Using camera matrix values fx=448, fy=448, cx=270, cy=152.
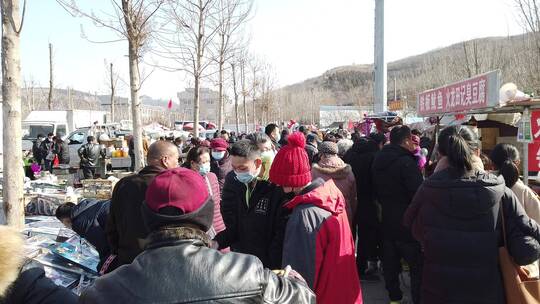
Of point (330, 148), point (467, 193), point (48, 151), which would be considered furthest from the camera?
point (48, 151)

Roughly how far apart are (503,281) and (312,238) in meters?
1.58

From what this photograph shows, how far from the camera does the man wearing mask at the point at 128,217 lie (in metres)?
3.22

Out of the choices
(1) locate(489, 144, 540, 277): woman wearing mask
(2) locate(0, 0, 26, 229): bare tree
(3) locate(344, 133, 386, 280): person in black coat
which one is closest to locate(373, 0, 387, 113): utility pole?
(3) locate(344, 133, 386, 280): person in black coat

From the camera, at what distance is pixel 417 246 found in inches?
187

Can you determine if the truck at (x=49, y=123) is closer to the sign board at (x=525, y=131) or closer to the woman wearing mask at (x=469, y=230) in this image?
the sign board at (x=525, y=131)

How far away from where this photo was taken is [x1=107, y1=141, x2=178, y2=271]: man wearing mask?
3219 millimetres

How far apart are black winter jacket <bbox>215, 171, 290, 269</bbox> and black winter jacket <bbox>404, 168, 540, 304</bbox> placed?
1.12 meters

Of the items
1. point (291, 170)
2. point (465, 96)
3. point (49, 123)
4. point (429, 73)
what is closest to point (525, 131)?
point (465, 96)

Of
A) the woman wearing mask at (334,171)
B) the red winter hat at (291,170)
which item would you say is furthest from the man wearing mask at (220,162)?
the red winter hat at (291,170)

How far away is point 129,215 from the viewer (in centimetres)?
323

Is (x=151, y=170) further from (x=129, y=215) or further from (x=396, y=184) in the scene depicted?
(x=396, y=184)

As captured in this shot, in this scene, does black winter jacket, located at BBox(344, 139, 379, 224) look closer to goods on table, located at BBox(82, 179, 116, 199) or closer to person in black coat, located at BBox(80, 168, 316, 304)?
person in black coat, located at BBox(80, 168, 316, 304)

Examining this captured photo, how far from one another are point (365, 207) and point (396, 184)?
3.81 feet

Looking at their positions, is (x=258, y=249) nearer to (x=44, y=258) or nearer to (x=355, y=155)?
(x=44, y=258)
